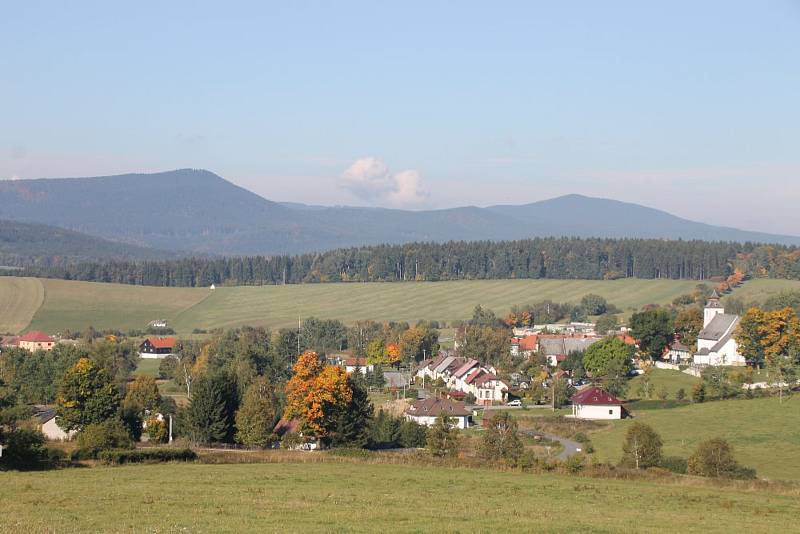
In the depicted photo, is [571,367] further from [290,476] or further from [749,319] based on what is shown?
[290,476]

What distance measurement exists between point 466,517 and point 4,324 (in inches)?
4810

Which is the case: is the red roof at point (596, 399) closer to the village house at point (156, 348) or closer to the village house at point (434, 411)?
the village house at point (434, 411)

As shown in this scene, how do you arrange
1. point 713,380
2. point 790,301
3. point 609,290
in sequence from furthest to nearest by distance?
1. point 609,290
2. point 790,301
3. point 713,380

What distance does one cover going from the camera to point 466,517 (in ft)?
79.5

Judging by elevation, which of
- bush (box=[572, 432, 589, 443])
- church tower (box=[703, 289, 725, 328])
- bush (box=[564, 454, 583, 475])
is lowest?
bush (box=[572, 432, 589, 443])

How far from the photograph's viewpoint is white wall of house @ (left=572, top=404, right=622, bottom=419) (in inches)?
2741

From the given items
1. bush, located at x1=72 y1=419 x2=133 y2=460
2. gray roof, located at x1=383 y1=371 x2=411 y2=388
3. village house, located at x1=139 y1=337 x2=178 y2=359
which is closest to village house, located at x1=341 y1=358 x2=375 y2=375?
gray roof, located at x1=383 y1=371 x2=411 y2=388

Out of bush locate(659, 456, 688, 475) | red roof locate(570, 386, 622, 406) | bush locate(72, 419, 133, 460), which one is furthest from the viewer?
red roof locate(570, 386, 622, 406)

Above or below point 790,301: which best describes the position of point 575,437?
below

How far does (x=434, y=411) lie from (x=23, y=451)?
3756cm

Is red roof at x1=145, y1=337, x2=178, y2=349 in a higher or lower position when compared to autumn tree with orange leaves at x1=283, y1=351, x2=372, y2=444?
lower

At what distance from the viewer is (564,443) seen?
58.8 meters

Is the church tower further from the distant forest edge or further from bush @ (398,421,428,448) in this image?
the distant forest edge

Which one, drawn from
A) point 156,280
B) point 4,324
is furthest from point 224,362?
point 156,280
